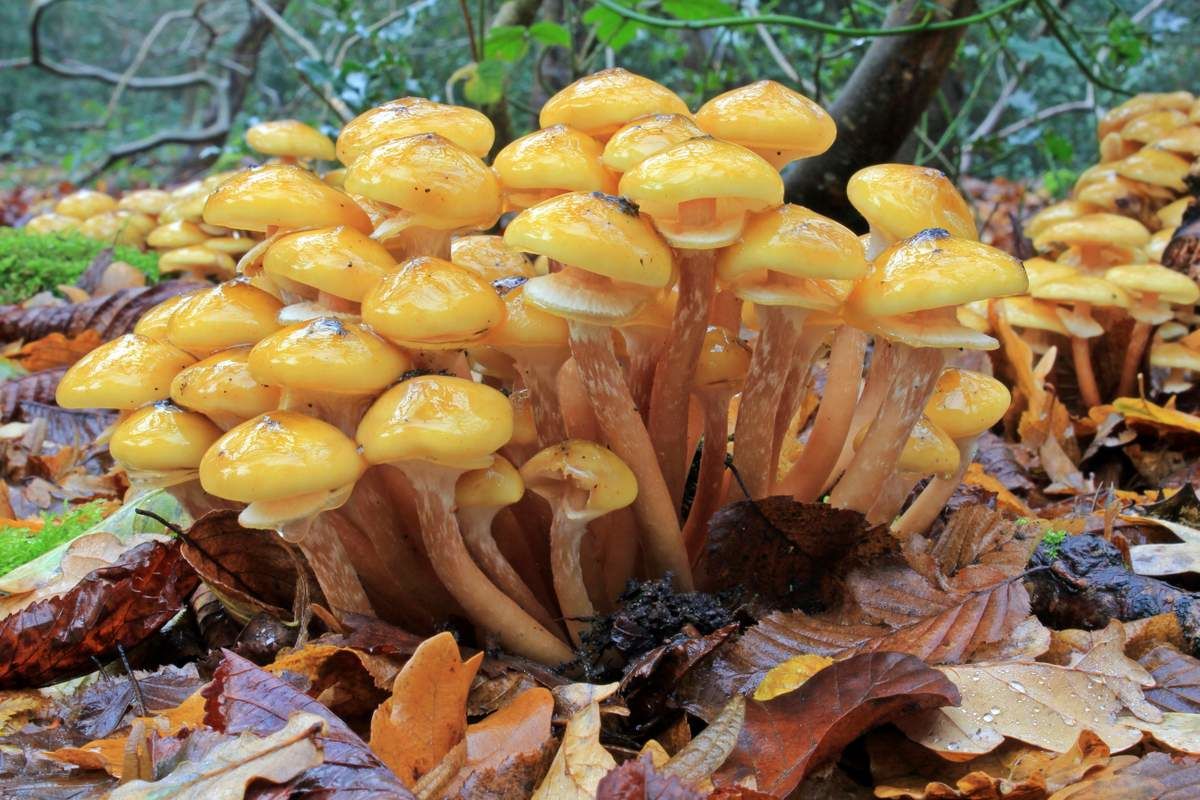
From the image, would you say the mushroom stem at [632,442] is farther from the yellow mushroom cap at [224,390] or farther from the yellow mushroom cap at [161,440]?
the yellow mushroom cap at [161,440]

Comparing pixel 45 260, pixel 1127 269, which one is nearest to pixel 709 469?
pixel 1127 269

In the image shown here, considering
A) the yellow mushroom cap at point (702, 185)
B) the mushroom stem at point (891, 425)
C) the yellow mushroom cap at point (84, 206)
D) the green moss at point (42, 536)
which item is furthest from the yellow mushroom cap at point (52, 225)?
the mushroom stem at point (891, 425)

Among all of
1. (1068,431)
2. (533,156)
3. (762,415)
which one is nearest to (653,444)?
(762,415)

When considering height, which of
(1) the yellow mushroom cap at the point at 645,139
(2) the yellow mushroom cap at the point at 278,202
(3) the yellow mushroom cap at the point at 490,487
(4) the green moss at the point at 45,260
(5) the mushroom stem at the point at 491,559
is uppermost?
(1) the yellow mushroom cap at the point at 645,139

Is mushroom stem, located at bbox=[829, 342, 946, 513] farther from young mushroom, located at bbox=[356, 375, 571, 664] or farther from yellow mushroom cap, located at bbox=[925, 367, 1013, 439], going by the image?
young mushroom, located at bbox=[356, 375, 571, 664]

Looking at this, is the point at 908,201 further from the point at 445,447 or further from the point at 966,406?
the point at 445,447
